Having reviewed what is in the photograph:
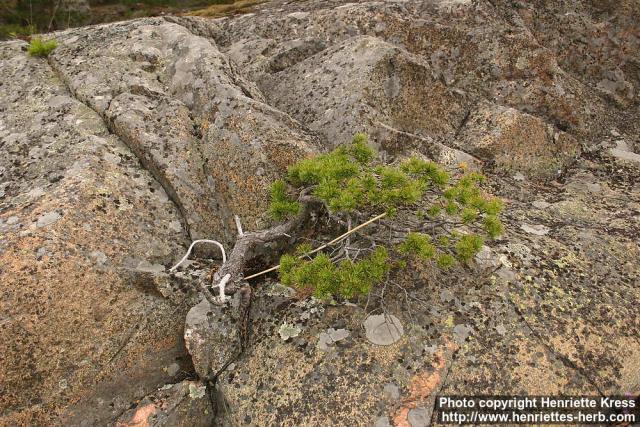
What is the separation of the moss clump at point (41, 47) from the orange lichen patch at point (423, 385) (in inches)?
360

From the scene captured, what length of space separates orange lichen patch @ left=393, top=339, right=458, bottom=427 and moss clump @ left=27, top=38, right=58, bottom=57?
30.0 feet

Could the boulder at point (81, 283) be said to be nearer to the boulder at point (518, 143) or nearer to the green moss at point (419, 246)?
the green moss at point (419, 246)

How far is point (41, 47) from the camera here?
8836mm

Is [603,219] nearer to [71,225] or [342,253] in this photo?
[342,253]

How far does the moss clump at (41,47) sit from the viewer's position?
881cm

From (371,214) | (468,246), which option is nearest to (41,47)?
(371,214)

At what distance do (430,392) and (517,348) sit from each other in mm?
1228

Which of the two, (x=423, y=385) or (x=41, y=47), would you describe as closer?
(x=423, y=385)

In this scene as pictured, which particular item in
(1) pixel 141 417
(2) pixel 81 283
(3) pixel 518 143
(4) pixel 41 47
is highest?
(4) pixel 41 47

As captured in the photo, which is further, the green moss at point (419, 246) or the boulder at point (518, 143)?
the boulder at point (518, 143)

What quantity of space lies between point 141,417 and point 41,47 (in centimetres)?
751

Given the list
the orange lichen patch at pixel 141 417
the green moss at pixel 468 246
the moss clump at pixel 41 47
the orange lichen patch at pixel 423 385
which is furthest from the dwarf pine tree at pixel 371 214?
the moss clump at pixel 41 47

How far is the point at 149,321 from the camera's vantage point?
584 cm

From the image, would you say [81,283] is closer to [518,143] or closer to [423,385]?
[423,385]
